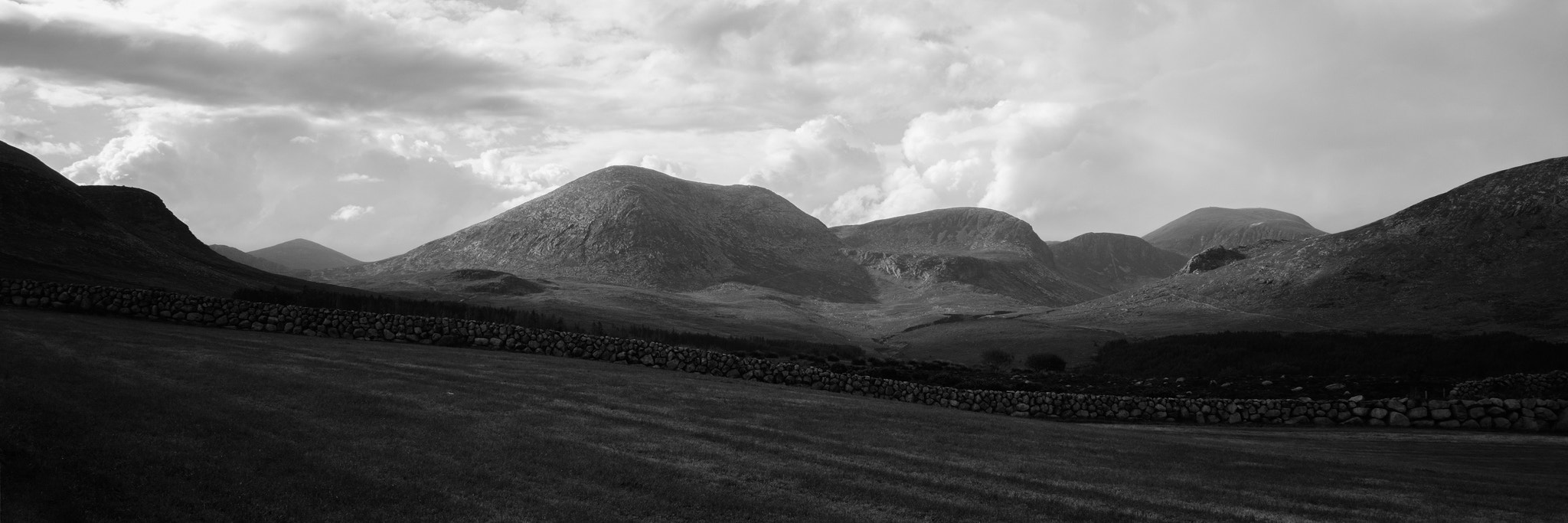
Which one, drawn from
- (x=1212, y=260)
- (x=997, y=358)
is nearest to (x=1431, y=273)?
(x=1212, y=260)

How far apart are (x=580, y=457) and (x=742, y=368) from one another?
23.6 meters

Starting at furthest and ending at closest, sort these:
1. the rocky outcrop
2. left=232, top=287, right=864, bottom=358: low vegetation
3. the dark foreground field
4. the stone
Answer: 1. the rocky outcrop
2. left=232, top=287, right=864, bottom=358: low vegetation
3. the stone
4. the dark foreground field

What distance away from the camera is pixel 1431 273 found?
95.7 m

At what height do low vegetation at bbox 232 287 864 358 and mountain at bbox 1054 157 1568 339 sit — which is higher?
mountain at bbox 1054 157 1568 339

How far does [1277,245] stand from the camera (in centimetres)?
12862

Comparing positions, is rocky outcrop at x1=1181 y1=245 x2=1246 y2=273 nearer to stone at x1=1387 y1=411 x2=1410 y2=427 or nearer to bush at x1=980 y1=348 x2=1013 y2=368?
bush at x1=980 y1=348 x2=1013 y2=368

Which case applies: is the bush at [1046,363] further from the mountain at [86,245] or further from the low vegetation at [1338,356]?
the mountain at [86,245]

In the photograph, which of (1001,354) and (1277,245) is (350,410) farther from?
(1277,245)

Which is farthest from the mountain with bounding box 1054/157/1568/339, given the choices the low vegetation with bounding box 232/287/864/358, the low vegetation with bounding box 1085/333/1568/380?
the low vegetation with bounding box 232/287/864/358

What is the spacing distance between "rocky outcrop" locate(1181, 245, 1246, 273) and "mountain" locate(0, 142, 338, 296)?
124 m

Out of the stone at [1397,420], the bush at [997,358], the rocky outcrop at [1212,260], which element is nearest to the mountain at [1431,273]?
the rocky outcrop at [1212,260]

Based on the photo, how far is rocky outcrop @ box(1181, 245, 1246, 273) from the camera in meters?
136

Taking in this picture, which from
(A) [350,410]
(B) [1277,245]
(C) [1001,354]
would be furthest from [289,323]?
(B) [1277,245]

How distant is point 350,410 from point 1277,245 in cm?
13825
